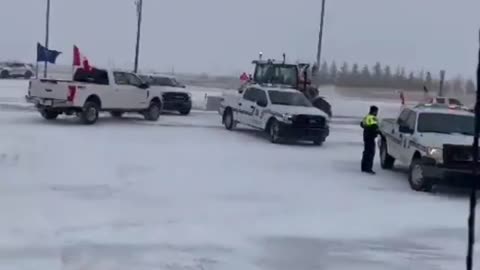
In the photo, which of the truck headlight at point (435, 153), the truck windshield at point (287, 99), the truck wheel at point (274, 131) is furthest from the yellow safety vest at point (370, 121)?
the truck windshield at point (287, 99)

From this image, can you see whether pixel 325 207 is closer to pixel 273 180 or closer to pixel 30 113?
pixel 273 180

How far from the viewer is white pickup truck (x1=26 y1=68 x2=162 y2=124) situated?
96.2ft

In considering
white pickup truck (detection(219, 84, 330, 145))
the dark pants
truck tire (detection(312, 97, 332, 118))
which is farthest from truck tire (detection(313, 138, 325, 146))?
truck tire (detection(312, 97, 332, 118))

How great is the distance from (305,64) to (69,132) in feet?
44.5

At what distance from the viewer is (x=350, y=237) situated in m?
12.6

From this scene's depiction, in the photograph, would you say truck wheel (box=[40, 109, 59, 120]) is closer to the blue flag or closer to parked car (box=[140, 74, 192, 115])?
parked car (box=[140, 74, 192, 115])

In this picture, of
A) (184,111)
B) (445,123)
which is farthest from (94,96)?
(445,123)

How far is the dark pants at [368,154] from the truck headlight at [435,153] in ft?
8.01

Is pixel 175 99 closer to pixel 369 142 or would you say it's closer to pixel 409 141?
pixel 369 142

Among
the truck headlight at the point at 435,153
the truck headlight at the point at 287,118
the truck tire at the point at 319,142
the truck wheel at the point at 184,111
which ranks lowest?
the truck wheel at the point at 184,111

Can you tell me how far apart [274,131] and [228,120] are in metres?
4.12

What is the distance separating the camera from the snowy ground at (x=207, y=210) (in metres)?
10.9

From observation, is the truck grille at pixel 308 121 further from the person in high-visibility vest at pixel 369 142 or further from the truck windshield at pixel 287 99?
the person in high-visibility vest at pixel 369 142

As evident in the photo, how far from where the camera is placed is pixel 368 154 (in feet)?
67.0
